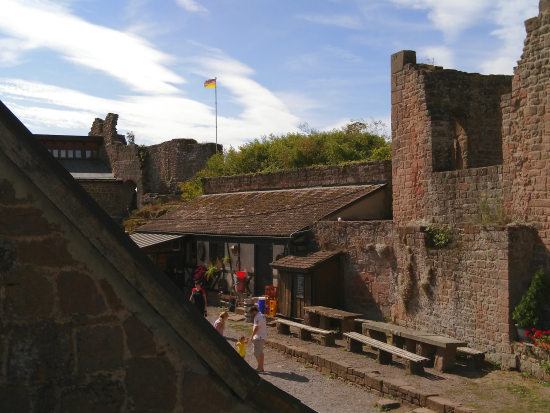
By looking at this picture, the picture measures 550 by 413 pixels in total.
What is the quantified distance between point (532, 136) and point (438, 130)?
2595 mm

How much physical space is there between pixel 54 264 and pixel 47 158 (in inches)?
18.1

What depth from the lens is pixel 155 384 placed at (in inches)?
106

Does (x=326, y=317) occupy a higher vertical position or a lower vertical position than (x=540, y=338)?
lower

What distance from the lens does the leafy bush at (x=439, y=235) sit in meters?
11.6

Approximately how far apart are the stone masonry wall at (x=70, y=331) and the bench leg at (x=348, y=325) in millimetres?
10221

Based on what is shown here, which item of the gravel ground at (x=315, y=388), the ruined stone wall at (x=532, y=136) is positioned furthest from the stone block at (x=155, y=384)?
the ruined stone wall at (x=532, y=136)

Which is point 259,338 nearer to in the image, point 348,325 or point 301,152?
point 348,325

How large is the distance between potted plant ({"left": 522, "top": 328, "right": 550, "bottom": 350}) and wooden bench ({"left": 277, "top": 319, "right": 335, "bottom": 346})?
4.02m

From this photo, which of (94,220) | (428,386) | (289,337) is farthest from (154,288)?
(289,337)

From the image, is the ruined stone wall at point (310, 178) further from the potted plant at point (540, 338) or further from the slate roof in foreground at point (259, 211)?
the potted plant at point (540, 338)

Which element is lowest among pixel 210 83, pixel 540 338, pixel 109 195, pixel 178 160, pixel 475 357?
pixel 475 357

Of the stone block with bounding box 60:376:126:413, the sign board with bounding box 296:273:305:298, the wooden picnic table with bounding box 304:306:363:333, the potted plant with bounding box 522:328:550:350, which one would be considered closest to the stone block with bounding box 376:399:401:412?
the potted plant with bounding box 522:328:550:350

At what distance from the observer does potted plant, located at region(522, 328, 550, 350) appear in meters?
Answer: 9.26

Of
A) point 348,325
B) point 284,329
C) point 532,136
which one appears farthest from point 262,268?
point 532,136
